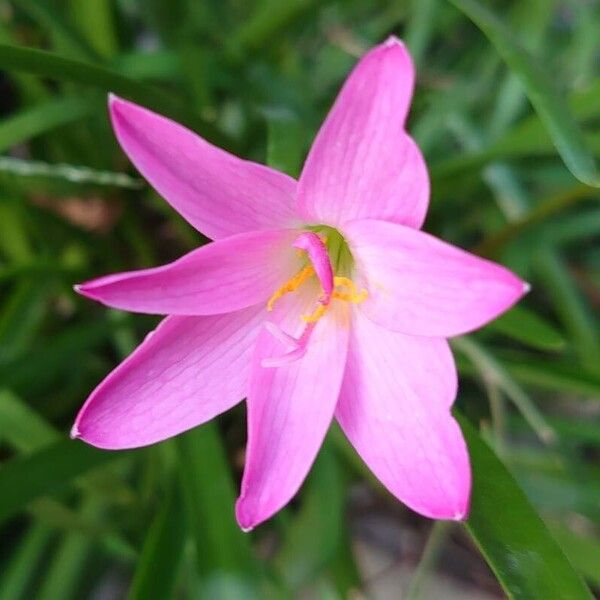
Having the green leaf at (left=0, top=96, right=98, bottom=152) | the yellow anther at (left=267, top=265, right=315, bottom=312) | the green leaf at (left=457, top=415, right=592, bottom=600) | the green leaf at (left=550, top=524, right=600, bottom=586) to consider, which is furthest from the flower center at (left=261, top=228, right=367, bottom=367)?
the green leaf at (left=550, top=524, right=600, bottom=586)

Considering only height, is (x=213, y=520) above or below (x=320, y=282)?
below

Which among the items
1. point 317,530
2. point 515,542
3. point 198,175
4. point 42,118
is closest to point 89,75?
point 198,175

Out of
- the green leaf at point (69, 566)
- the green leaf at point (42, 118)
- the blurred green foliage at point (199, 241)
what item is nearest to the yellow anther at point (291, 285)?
the blurred green foliage at point (199, 241)

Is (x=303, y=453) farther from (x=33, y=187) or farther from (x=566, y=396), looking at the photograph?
(x=566, y=396)

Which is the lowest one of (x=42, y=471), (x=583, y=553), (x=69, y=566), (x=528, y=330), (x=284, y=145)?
(x=583, y=553)

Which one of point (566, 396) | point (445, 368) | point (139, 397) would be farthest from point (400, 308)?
point (566, 396)

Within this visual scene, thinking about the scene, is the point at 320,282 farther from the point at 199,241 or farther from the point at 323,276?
the point at 199,241

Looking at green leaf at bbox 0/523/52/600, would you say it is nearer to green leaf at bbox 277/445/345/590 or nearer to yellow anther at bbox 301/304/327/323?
green leaf at bbox 277/445/345/590
